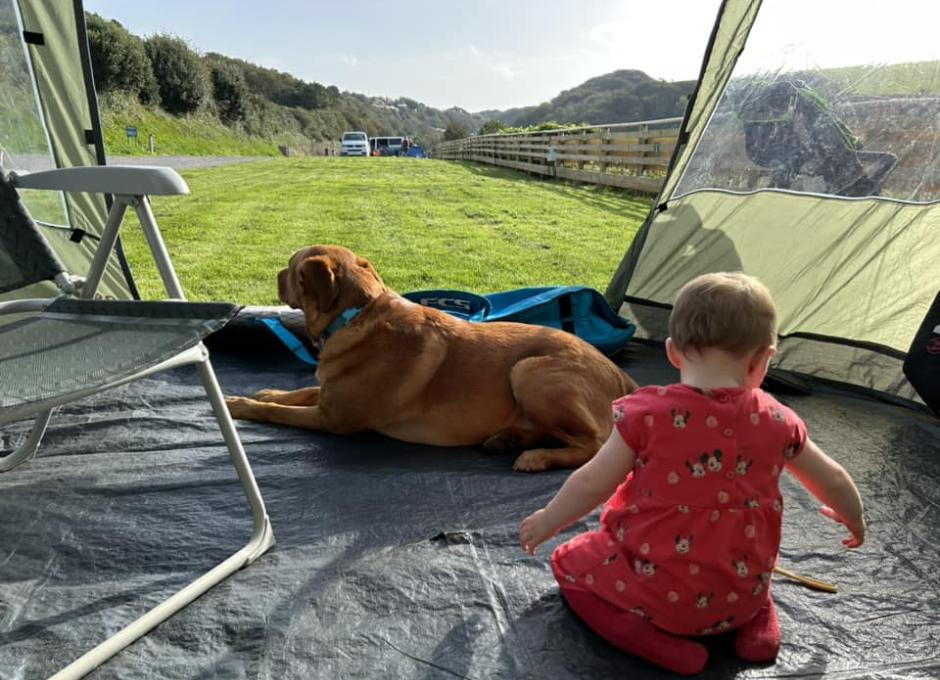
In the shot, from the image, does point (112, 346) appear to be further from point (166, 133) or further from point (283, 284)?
point (166, 133)

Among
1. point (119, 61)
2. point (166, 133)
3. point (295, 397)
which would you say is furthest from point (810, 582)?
point (166, 133)

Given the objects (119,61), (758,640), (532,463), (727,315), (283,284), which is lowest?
(532,463)

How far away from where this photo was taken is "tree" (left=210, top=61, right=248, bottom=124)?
148 ft

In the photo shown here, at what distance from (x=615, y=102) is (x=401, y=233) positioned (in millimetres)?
55953

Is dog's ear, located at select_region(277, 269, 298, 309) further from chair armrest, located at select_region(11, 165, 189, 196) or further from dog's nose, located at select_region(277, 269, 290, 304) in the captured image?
chair armrest, located at select_region(11, 165, 189, 196)

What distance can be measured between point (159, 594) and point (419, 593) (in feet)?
2.40

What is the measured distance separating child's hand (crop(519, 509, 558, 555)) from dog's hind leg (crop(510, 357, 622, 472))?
105 cm

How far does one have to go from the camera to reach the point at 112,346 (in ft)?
6.12

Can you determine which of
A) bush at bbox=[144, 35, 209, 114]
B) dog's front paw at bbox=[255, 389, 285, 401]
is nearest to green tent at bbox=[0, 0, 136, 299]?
dog's front paw at bbox=[255, 389, 285, 401]

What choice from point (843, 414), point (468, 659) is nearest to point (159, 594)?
point (468, 659)

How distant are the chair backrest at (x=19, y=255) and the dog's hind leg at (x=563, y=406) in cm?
203

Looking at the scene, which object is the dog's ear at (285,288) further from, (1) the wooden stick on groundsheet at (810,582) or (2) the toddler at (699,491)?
(1) the wooden stick on groundsheet at (810,582)

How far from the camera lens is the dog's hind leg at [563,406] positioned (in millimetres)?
2773

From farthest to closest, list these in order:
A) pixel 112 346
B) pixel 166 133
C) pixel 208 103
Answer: pixel 208 103, pixel 166 133, pixel 112 346
